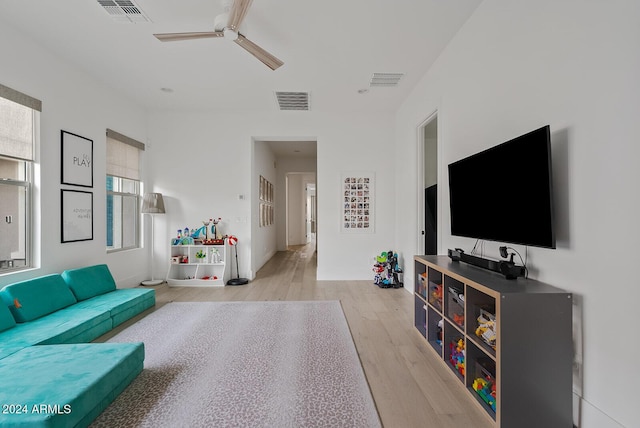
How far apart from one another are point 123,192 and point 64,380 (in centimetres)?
357

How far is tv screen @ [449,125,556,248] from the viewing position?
63.9 inches

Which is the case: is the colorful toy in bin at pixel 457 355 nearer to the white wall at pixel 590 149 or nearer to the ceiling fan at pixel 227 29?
the white wall at pixel 590 149

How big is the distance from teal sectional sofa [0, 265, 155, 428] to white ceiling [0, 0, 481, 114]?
2.42 meters

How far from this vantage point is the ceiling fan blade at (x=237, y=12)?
217 centimetres

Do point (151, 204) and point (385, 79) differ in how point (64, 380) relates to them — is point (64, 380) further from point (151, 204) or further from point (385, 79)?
point (385, 79)

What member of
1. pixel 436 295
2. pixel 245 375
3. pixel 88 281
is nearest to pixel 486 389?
pixel 436 295

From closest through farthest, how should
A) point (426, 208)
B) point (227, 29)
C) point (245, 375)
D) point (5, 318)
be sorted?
point (245, 375) → point (5, 318) → point (227, 29) → point (426, 208)

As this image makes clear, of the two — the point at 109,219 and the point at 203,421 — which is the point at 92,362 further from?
the point at 109,219

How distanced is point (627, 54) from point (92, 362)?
129 inches

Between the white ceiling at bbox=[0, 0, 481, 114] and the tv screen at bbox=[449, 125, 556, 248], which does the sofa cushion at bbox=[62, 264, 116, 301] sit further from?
the tv screen at bbox=[449, 125, 556, 248]

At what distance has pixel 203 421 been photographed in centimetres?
165

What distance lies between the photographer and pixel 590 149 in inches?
59.2

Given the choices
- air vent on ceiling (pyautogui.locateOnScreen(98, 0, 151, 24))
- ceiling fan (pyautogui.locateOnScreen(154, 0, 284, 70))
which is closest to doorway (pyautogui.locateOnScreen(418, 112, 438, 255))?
ceiling fan (pyautogui.locateOnScreen(154, 0, 284, 70))

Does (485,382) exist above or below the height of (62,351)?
below
